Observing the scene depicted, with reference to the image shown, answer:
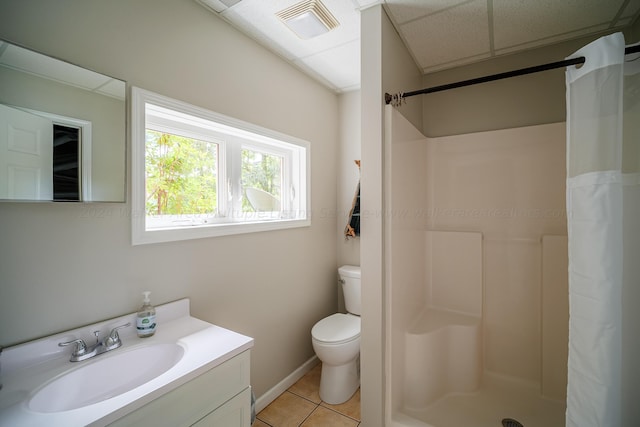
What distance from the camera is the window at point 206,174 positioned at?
49.4 inches

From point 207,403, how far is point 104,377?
0.39 meters

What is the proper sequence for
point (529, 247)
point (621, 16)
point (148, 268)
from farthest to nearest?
1. point (529, 247)
2. point (621, 16)
3. point (148, 268)

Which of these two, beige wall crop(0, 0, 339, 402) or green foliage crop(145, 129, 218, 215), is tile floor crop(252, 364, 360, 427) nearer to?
beige wall crop(0, 0, 339, 402)

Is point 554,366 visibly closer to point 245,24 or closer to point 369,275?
point 369,275

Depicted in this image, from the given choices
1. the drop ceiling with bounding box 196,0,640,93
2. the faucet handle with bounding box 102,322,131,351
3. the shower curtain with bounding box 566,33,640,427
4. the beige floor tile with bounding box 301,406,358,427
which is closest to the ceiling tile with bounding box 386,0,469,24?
the drop ceiling with bounding box 196,0,640,93

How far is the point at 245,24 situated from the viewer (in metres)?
1.62

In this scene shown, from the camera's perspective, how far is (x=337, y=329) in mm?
1988

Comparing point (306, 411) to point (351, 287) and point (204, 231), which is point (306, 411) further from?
point (204, 231)

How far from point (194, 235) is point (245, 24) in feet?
4.08

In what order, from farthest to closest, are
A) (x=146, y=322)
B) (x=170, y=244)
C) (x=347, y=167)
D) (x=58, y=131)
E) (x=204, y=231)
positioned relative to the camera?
(x=347, y=167) → (x=204, y=231) → (x=170, y=244) → (x=146, y=322) → (x=58, y=131)

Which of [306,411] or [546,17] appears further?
[306,411]

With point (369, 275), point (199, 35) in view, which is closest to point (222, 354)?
point (369, 275)

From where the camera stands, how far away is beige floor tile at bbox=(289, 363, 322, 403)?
1940 millimetres

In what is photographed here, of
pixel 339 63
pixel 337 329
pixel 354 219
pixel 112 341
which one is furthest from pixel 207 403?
pixel 339 63
